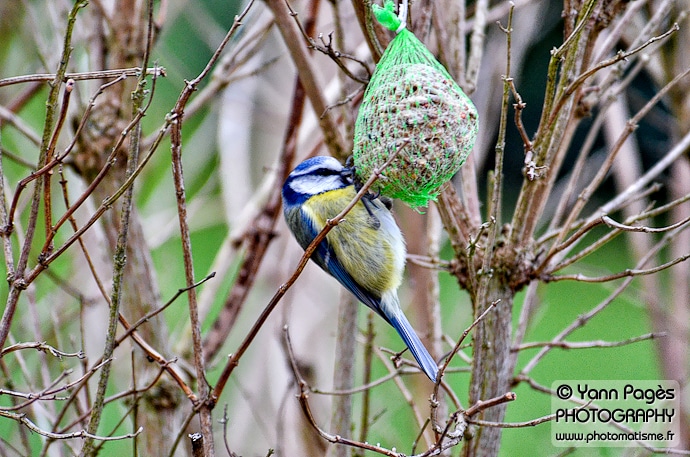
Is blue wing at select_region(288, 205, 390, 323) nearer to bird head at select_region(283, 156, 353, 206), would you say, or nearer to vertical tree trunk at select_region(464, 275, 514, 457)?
bird head at select_region(283, 156, 353, 206)

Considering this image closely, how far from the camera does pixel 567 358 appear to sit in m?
5.79

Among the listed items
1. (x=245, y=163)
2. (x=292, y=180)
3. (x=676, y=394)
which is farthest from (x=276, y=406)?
(x=676, y=394)

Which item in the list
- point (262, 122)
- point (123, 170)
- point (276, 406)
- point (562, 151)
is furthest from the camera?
point (262, 122)

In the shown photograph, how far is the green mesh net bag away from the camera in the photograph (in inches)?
61.6

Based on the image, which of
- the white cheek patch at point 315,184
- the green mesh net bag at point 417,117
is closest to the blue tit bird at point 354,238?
the white cheek patch at point 315,184

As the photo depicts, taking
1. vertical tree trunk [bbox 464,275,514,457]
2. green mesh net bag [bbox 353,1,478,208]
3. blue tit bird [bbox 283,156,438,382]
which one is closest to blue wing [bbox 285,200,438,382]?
blue tit bird [bbox 283,156,438,382]

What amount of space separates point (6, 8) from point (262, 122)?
A: 1.19 metres

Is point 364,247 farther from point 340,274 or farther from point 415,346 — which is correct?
point 415,346

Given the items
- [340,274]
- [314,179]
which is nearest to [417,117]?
[314,179]

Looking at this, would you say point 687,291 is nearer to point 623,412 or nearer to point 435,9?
point 623,412

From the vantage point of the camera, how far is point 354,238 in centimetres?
219

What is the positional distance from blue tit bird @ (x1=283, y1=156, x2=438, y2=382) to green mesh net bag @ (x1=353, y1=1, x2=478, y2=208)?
46 centimetres

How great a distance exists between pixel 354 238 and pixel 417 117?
0.69 m

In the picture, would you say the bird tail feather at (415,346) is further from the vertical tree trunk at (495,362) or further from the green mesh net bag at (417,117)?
the green mesh net bag at (417,117)
